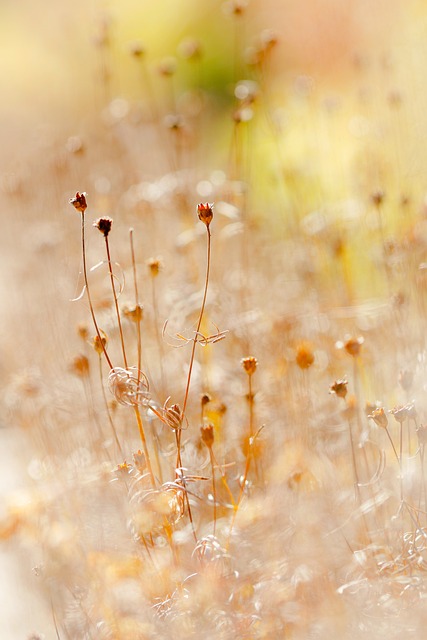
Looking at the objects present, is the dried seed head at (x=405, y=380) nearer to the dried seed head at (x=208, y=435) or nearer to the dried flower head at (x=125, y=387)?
the dried seed head at (x=208, y=435)

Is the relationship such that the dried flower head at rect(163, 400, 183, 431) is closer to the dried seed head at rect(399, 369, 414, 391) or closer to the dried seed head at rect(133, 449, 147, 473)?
the dried seed head at rect(133, 449, 147, 473)

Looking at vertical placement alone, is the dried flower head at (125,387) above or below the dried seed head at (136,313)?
below

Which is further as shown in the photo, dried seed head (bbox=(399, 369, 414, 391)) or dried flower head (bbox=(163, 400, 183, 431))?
dried seed head (bbox=(399, 369, 414, 391))

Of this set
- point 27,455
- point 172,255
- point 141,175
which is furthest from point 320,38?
point 27,455

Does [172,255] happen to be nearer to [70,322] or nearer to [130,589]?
[70,322]

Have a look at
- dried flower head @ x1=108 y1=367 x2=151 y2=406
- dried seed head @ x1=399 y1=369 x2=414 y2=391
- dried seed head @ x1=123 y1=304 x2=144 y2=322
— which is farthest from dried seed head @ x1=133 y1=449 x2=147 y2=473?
dried seed head @ x1=399 y1=369 x2=414 y2=391

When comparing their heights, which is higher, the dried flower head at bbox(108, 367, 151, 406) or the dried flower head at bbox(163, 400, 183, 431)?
the dried flower head at bbox(108, 367, 151, 406)

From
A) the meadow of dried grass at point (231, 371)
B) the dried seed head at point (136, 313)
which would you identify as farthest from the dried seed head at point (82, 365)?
the dried seed head at point (136, 313)

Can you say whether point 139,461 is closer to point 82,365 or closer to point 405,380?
point 82,365
